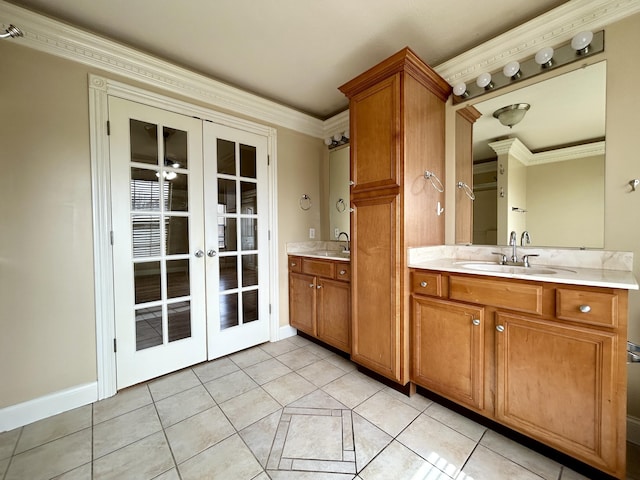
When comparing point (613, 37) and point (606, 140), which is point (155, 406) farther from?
point (613, 37)

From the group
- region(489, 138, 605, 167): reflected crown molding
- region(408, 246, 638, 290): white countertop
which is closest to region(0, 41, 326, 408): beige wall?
region(408, 246, 638, 290): white countertop

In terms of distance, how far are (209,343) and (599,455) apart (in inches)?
97.2

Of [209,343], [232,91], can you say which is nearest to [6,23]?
[232,91]

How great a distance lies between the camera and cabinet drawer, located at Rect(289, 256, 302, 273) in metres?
2.71

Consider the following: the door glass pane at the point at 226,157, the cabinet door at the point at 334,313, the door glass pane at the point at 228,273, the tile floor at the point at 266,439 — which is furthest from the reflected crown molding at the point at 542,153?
the door glass pane at the point at 228,273

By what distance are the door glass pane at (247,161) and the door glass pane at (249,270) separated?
31.7 inches

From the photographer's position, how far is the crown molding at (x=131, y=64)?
5.17 ft

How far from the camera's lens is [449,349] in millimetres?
1581

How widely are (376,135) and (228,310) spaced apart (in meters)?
1.96

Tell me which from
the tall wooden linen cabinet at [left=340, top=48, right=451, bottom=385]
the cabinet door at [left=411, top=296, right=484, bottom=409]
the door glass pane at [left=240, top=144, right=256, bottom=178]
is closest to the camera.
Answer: the cabinet door at [left=411, top=296, right=484, bottom=409]

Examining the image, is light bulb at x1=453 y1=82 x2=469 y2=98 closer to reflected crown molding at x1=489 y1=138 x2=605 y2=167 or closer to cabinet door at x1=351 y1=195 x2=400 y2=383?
reflected crown molding at x1=489 y1=138 x2=605 y2=167

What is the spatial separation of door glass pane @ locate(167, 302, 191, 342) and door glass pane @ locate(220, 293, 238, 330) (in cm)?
28

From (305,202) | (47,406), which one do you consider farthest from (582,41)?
(47,406)

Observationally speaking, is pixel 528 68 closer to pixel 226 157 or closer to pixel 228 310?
pixel 226 157
